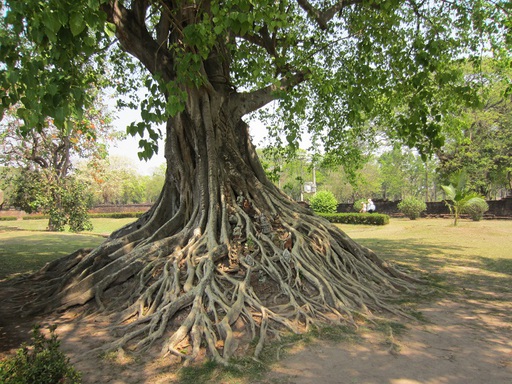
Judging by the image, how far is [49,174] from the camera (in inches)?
727

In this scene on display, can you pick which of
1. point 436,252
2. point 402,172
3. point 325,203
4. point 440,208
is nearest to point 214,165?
point 436,252

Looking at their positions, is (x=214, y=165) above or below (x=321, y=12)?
below

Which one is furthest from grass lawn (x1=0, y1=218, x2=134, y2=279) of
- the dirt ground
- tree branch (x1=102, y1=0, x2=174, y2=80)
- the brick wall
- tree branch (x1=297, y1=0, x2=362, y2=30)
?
the brick wall

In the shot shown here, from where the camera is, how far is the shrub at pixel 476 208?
19016 millimetres

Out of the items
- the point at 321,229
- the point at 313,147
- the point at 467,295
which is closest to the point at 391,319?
the point at 467,295

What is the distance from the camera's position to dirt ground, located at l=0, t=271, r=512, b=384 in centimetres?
317

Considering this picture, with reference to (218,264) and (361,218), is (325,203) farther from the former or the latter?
(218,264)

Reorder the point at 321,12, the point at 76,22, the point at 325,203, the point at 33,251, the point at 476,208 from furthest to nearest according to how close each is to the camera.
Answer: the point at 325,203
the point at 476,208
the point at 33,251
the point at 321,12
the point at 76,22

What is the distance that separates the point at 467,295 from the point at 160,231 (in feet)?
16.0

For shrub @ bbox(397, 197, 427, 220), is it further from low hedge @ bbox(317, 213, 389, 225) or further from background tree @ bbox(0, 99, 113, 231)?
background tree @ bbox(0, 99, 113, 231)

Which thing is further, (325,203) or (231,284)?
(325,203)

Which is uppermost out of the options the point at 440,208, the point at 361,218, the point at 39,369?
the point at 440,208

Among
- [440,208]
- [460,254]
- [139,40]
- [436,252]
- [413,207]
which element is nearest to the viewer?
[139,40]

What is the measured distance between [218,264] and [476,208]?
1856 centimetres
